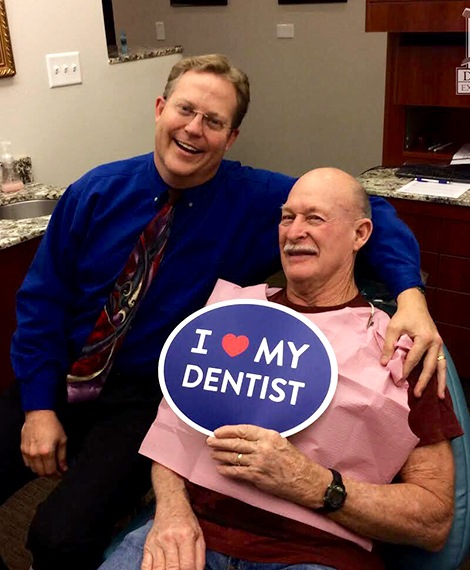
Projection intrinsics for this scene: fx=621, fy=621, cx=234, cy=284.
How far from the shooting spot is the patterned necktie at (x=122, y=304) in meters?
1.42

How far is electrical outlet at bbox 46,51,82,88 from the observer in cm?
258

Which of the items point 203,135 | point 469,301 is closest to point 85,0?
point 203,135

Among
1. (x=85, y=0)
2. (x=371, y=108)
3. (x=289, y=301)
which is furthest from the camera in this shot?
(x=371, y=108)

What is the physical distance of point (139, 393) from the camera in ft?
4.90

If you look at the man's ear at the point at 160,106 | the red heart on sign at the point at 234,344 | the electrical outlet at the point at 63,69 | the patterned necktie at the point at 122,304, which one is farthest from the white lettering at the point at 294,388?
the electrical outlet at the point at 63,69

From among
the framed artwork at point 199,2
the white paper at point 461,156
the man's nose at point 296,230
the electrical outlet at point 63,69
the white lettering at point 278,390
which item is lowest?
the white lettering at point 278,390

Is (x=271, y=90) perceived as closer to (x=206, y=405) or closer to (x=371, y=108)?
(x=371, y=108)

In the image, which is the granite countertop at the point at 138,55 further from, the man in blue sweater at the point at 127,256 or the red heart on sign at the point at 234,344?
the red heart on sign at the point at 234,344

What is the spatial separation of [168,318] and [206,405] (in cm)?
36

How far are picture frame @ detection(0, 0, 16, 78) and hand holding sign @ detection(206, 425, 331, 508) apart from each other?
1.90 meters

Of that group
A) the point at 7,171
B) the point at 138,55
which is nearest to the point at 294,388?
the point at 7,171

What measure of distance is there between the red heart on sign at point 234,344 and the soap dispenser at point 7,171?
5.21 ft

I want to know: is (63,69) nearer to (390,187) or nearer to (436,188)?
(390,187)

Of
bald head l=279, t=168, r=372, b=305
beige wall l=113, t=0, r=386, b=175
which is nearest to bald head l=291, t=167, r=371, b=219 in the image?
bald head l=279, t=168, r=372, b=305
